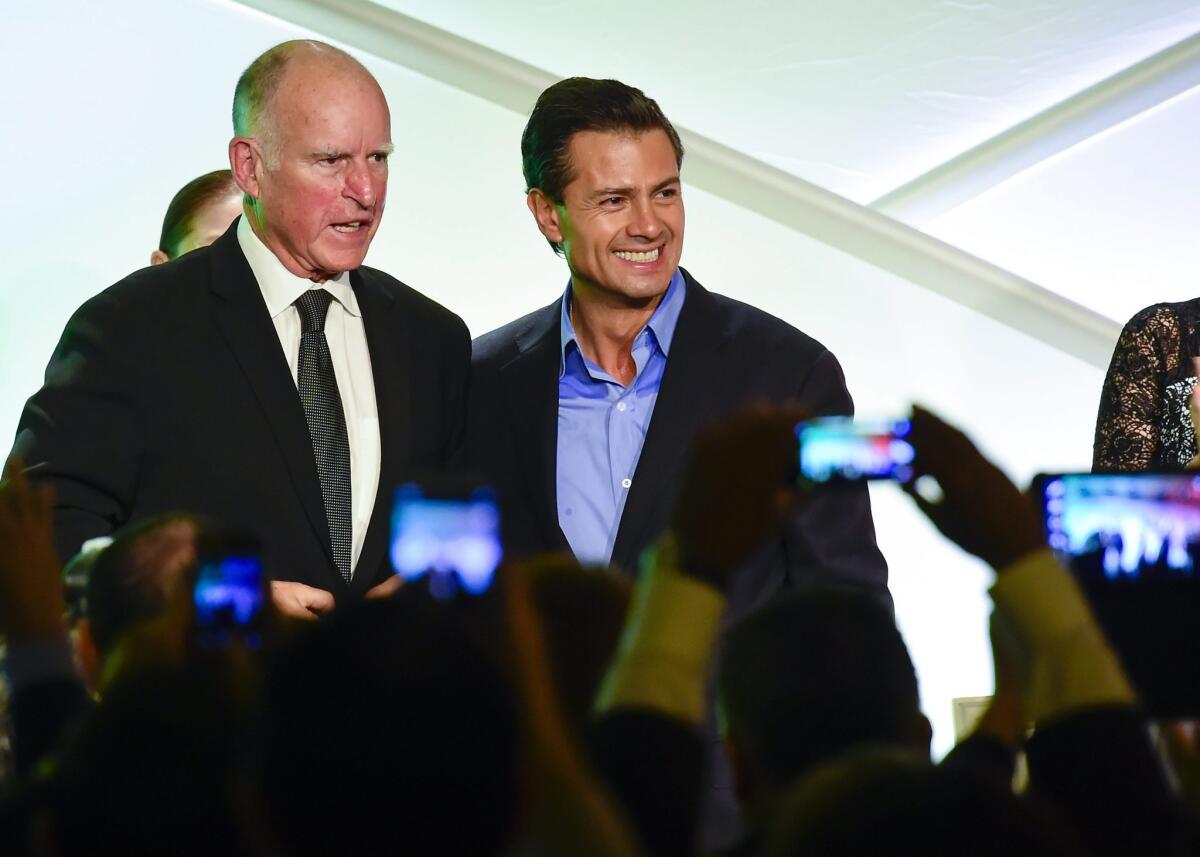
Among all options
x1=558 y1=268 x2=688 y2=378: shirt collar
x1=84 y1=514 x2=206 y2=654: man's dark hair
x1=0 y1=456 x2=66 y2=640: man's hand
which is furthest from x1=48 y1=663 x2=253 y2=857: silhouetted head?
x1=558 y1=268 x2=688 y2=378: shirt collar

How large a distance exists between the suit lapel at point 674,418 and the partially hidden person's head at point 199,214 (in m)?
0.94

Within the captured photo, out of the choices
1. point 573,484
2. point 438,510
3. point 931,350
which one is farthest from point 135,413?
point 931,350

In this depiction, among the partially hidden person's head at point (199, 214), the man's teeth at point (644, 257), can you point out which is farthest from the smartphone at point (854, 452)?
the partially hidden person's head at point (199, 214)

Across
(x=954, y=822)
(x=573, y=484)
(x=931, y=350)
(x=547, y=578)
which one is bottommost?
(x=954, y=822)

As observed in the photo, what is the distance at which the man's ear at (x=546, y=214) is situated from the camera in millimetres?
2695

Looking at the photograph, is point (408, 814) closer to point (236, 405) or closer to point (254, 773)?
point (254, 773)

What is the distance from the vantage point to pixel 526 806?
91 cm

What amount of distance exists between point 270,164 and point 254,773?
1.55 metres

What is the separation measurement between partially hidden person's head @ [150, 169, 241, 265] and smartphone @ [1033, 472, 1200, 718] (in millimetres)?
2063

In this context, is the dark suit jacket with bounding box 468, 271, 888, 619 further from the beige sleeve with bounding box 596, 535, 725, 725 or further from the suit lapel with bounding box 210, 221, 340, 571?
the beige sleeve with bounding box 596, 535, 725, 725

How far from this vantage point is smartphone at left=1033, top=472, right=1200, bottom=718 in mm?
1220

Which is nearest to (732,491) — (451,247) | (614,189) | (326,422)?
(326,422)

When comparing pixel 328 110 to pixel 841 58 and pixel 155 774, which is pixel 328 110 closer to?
pixel 155 774

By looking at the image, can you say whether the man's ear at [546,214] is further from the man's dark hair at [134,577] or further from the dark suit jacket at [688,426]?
the man's dark hair at [134,577]
